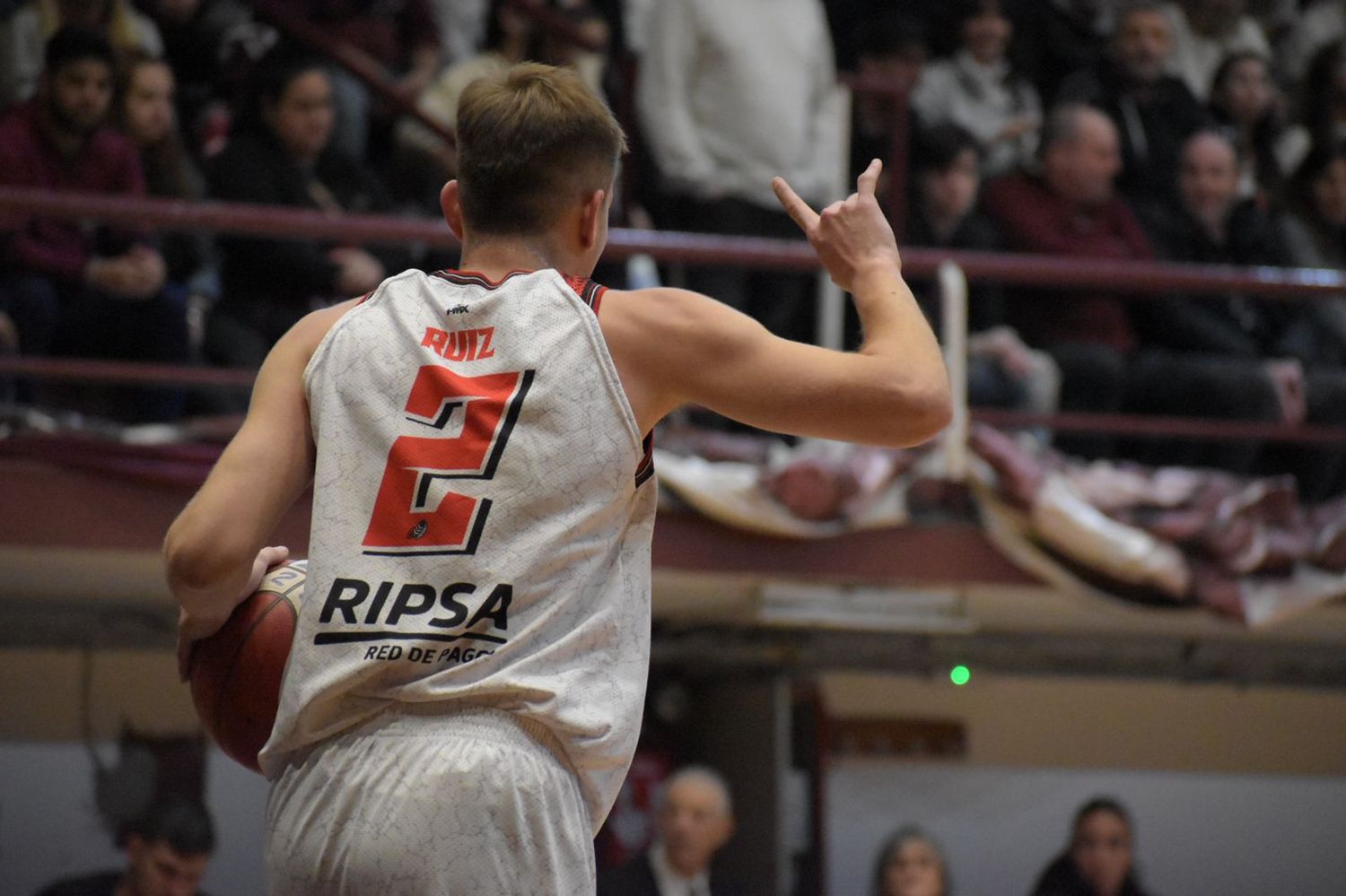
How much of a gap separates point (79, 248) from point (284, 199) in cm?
67

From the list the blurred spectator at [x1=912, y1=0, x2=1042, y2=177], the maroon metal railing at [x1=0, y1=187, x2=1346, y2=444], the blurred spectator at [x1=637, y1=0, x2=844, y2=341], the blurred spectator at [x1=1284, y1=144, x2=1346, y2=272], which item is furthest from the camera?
the blurred spectator at [x1=1284, y1=144, x2=1346, y2=272]

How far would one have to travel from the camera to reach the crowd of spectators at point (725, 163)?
17.7 ft

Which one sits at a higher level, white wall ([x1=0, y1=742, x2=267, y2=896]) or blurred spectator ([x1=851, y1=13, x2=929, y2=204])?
blurred spectator ([x1=851, y1=13, x2=929, y2=204])

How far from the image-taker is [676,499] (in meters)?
5.29

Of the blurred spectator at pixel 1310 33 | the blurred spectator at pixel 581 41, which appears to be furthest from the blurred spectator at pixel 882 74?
the blurred spectator at pixel 1310 33

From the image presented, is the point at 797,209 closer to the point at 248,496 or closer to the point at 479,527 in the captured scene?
the point at 479,527

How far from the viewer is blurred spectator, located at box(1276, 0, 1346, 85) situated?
825 cm

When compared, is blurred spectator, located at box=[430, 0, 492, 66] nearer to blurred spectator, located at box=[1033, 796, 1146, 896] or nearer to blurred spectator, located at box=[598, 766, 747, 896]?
blurred spectator, located at box=[598, 766, 747, 896]

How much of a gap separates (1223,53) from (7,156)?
211 inches

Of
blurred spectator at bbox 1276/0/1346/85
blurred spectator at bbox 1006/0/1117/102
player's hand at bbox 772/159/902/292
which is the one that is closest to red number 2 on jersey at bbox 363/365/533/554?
player's hand at bbox 772/159/902/292

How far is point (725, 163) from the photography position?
6.07 meters

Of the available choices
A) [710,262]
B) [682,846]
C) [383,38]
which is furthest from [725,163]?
[682,846]

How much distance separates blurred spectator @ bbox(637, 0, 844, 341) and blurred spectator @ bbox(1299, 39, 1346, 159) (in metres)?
2.91

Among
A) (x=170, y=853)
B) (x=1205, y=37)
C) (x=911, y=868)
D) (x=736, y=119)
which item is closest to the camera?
(x=170, y=853)
